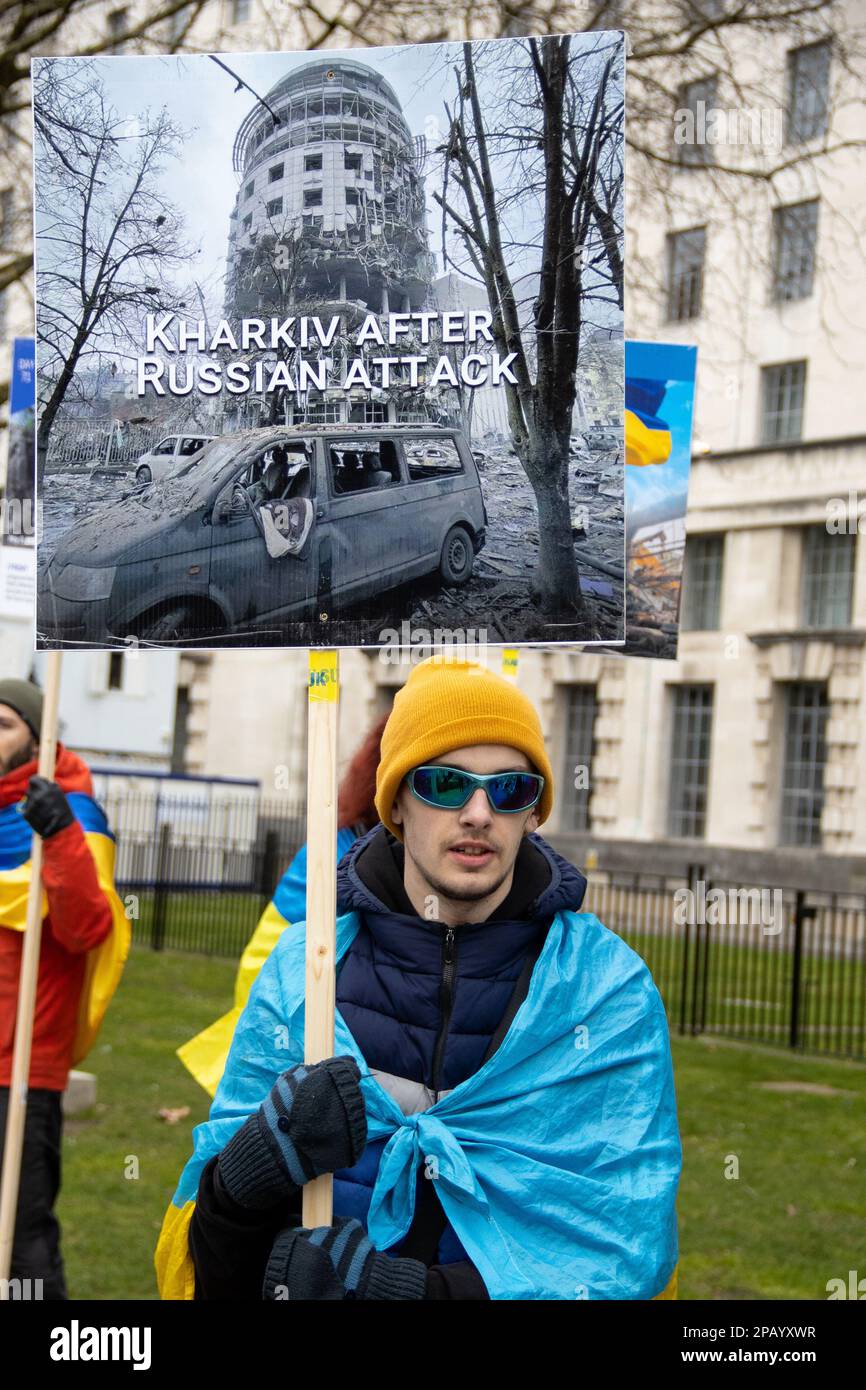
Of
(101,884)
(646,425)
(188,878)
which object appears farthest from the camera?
(188,878)

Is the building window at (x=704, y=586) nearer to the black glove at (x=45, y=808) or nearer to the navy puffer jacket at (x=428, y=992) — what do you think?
the black glove at (x=45, y=808)

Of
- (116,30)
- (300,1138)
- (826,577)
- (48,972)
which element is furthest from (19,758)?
(826,577)

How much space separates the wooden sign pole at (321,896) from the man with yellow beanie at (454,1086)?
0.17 feet

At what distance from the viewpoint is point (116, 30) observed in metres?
13.6

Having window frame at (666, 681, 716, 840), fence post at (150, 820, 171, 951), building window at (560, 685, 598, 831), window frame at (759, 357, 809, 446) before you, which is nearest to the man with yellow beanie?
fence post at (150, 820, 171, 951)

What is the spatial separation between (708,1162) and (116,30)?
34.1 ft

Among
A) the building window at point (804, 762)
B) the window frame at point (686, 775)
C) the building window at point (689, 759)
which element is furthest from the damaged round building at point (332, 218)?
the building window at point (689, 759)

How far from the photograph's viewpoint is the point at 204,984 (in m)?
15.8

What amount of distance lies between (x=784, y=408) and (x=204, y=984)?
20.3 meters

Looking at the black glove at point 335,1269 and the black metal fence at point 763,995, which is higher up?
the black glove at point 335,1269

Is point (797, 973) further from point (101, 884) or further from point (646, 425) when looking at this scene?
point (101, 884)

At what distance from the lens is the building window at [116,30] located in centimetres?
1134
